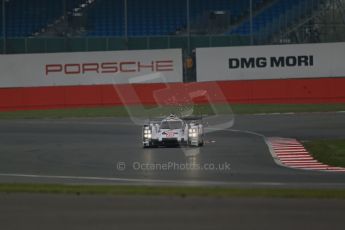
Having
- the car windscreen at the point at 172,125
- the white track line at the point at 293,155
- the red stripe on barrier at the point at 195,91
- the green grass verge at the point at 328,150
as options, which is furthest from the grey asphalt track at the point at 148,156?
the red stripe on barrier at the point at 195,91

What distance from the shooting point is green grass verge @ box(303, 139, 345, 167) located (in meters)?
22.1

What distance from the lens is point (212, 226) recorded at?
33.3 feet

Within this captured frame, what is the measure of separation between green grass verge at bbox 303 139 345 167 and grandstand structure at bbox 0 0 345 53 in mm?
24888

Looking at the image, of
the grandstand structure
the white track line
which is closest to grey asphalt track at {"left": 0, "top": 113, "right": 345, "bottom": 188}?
the white track line

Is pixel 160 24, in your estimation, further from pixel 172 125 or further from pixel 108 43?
pixel 172 125

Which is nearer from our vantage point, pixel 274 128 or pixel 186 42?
pixel 274 128

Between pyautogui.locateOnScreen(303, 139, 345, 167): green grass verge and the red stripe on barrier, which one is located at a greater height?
the red stripe on barrier

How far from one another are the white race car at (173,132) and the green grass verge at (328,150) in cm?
378

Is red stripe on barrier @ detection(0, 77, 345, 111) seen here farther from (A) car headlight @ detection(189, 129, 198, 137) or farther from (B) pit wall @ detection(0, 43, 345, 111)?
(A) car headlight @ detection(189, 129, 198, 137)

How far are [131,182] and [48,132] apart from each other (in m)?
18.3

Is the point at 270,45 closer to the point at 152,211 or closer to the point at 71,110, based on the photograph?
the point at 71,110

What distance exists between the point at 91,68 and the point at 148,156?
26.9 m

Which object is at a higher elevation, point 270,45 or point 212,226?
point 270,45

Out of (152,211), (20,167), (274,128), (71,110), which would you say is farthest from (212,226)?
(71,110)
